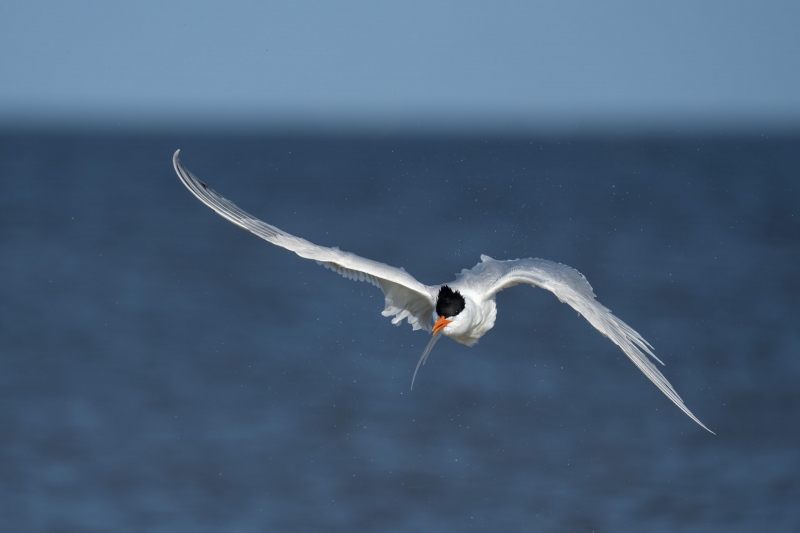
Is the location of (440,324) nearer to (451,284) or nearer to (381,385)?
(451,284)

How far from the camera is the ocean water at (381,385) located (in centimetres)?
1486

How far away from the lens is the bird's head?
32.1 ft

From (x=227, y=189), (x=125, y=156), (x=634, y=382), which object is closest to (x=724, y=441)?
(x=634, y=382)

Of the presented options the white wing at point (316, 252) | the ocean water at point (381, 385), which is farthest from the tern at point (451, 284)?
the ocean water at point (381, 385)

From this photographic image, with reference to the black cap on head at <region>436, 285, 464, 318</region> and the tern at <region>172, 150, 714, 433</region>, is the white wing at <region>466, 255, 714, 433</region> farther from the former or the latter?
the black cap on head at <region>436, 285, 464, 318</region>

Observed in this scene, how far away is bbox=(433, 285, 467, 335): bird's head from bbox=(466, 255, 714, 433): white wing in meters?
0.34

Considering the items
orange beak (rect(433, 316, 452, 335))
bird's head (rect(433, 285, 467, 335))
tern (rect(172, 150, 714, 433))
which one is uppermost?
tern (rect(172, 150, 714, 433))

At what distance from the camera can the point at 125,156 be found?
9394 cm

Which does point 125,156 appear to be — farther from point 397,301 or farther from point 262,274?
point 397,301

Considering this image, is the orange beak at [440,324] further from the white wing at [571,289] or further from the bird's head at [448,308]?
the white wing at [571,289]

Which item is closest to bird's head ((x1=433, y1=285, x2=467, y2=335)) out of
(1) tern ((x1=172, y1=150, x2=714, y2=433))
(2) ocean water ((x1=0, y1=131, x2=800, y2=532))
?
(1) tern ((x1=172, y1=150, x2=714, y2=433))

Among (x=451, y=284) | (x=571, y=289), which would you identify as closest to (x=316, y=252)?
(x=451, y=284)

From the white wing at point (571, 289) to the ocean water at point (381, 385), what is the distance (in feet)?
15.0

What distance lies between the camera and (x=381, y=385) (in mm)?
20203
